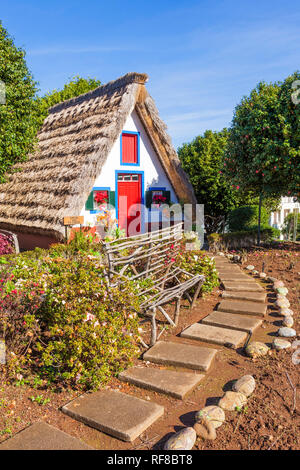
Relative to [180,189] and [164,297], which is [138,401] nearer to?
[164,297]

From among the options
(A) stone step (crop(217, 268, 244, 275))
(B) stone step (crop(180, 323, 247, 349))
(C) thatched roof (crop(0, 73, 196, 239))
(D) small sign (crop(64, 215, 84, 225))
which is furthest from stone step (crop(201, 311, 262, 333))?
(C) thatched roof (crop(0, 73, 196, 239))

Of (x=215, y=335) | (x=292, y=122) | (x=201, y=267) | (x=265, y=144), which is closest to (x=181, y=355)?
(x=215, y=335)

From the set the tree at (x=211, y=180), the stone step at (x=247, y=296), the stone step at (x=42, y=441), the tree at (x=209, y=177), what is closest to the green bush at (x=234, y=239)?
the tree at (x=211, y=180)

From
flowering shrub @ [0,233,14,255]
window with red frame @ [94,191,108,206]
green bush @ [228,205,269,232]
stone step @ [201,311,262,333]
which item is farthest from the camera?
green bush @ [228,205,269,232]

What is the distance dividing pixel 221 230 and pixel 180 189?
4.77 meters

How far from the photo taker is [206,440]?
3.02 meters

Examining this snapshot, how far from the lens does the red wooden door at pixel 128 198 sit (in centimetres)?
1240

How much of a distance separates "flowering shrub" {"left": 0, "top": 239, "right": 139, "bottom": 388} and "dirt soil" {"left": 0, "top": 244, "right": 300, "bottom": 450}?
28 cm

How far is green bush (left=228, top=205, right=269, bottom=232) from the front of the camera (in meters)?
15.7

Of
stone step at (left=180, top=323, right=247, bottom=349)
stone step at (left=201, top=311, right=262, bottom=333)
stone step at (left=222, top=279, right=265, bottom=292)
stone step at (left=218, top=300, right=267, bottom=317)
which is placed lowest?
stone step at (left=180, top=323, right=247, bottom=349)

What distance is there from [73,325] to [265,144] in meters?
8.69

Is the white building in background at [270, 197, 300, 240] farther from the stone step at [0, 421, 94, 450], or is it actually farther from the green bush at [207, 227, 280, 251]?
the stone step at [0, 421, 94, 450]

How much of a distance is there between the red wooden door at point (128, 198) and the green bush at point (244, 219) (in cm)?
518
